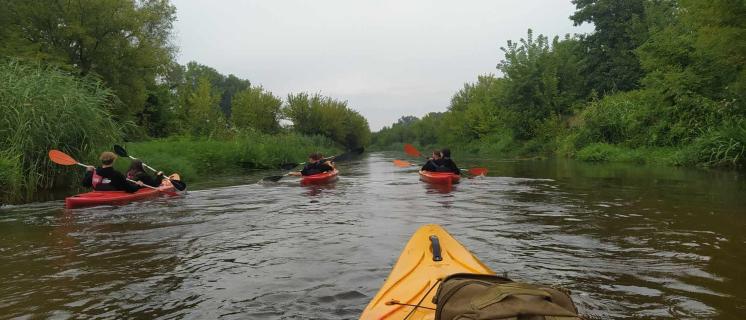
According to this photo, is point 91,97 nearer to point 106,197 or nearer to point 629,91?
point 106,197

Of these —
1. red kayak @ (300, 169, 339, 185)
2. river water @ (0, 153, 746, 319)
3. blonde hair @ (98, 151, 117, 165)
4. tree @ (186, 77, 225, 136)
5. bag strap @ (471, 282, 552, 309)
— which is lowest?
river water @ (0, 153, 746, 319)

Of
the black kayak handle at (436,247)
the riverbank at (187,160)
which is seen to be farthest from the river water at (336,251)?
the riverbank at (187,160)

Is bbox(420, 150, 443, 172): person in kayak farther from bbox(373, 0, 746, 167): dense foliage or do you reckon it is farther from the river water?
bbox(373, 0, 746, 167): dense foliage

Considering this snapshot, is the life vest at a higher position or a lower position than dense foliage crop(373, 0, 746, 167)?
lower

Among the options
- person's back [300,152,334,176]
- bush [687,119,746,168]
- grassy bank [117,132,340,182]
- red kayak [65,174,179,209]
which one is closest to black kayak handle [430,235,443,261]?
red kayak [65,174,179,209]

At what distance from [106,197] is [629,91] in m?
27.0

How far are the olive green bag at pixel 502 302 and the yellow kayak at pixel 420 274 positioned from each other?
403mm

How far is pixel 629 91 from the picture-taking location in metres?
27.4

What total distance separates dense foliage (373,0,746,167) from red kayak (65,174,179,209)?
41.5ft

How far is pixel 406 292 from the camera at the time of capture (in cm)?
313

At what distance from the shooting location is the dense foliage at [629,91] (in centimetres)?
1350

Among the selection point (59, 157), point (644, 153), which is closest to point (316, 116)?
point (644, 153)

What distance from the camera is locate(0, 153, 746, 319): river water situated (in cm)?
381

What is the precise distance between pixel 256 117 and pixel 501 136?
64.4ft
